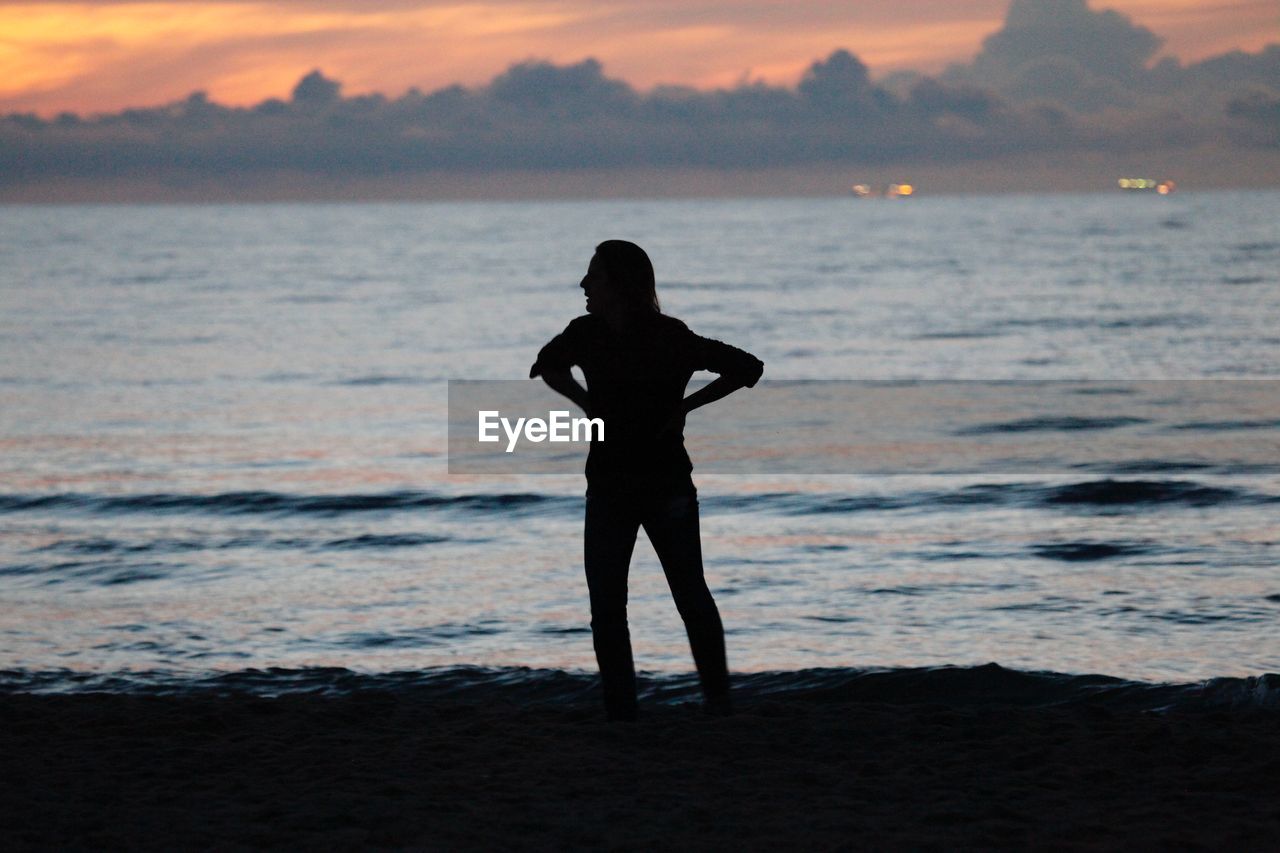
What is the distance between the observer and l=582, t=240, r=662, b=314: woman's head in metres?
5.13

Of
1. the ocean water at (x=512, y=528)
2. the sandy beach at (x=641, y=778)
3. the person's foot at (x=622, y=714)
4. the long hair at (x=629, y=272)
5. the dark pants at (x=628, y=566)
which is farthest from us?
the ocean water at (x=512, y=528)

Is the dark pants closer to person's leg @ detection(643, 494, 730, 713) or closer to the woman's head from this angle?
person's leg @ detection(643, 494, 730, 713)

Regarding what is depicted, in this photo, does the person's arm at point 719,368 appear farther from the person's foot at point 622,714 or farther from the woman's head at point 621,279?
the person's foot at point 622,714

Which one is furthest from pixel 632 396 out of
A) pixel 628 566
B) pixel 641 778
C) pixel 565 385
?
pixel 641 778

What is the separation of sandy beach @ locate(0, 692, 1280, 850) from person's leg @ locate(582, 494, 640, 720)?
40 centimetres

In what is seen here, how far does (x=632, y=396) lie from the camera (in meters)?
5.15

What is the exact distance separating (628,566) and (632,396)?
0.69 metres

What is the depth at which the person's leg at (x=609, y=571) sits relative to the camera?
524cm

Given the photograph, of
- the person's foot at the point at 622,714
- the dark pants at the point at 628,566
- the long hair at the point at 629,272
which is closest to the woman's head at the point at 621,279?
the long hair at the point at 629,272

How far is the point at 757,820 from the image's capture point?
14.8 ft

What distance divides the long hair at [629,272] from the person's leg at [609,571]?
0.78 metres

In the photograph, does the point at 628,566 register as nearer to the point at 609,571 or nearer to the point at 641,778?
the point at 609,571

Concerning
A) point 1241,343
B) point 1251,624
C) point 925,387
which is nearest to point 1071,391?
point 925,387

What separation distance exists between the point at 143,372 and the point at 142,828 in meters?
24.7
